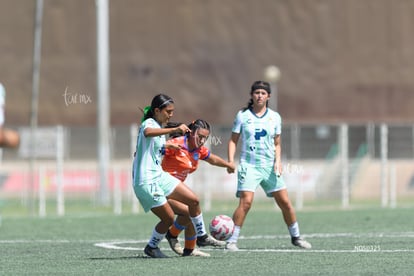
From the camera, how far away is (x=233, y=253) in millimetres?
14438

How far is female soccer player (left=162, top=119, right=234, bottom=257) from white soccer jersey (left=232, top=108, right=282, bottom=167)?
1105 millimetres

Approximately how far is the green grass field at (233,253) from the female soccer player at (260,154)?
61 cm

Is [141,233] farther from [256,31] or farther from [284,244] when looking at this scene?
[256,31]

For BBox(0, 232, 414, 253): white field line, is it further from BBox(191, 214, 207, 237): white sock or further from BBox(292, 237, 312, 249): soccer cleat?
BBox(191, 214, 207, 237): white sock

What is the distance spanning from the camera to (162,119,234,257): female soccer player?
1430 cm

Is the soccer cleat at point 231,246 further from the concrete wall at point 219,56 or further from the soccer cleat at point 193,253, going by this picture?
the concrete wall at point 219,56

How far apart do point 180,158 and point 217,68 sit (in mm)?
30773

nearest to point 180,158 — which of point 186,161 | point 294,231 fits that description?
point 186,161

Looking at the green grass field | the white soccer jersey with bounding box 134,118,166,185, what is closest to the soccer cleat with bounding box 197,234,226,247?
the green grass field

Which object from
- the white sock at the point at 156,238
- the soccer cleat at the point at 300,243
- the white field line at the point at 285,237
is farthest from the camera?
the soccer cleat at the point at 300,243

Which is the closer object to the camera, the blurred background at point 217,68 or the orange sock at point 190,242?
the orange sock at point 190,242

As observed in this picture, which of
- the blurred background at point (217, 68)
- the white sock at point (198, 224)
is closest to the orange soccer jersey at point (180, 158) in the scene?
the white sock at point (198, 224)

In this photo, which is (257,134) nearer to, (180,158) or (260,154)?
(260,154)

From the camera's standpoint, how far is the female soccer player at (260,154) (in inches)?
617
